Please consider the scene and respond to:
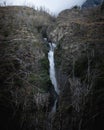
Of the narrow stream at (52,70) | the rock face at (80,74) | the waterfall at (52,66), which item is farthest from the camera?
the waterfall at (52,66)

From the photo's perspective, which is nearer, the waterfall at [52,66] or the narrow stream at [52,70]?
the narrow stream at [52,70]

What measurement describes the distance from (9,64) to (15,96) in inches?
59.2

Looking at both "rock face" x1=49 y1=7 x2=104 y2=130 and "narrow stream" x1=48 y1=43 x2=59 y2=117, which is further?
"narrow stream" x1=48 y1=43 x2=59 y2=117

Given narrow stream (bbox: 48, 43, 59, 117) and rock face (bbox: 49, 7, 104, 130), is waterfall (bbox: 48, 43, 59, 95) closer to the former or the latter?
narrow stream (bbox: 48, 43, 59, 117)

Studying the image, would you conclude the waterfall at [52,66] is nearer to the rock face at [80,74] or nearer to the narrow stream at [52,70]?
the narrow stream at [52,70]

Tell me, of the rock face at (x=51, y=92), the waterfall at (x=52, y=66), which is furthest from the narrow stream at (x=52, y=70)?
the rock face at (x=51, y=92)

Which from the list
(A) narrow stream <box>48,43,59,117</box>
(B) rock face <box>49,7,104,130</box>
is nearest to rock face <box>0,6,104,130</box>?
(B) rock face <box>49,7,104,130</box>

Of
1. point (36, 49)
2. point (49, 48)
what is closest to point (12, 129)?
point (36, 49)

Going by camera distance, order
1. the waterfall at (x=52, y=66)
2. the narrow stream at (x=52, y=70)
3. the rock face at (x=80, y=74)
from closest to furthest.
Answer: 1. the rock face at (x=80, y=74)
2. the narrow stream at (x=52, y=70)
3. the waterfall at (x=52, y=66)

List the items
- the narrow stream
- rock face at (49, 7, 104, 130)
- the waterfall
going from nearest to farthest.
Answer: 1. rock face at (49, 7, 104, 130)
2. the narrow stream
3. the waterfall

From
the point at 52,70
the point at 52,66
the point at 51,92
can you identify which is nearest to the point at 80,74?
the point at 51,92

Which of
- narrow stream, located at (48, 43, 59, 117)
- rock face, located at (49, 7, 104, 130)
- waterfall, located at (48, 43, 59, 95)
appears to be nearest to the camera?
rock face, located at (49, 7, 104, 130)

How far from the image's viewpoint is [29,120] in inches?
412

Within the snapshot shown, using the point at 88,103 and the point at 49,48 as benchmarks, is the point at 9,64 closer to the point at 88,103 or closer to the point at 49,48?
the point at 88,103
